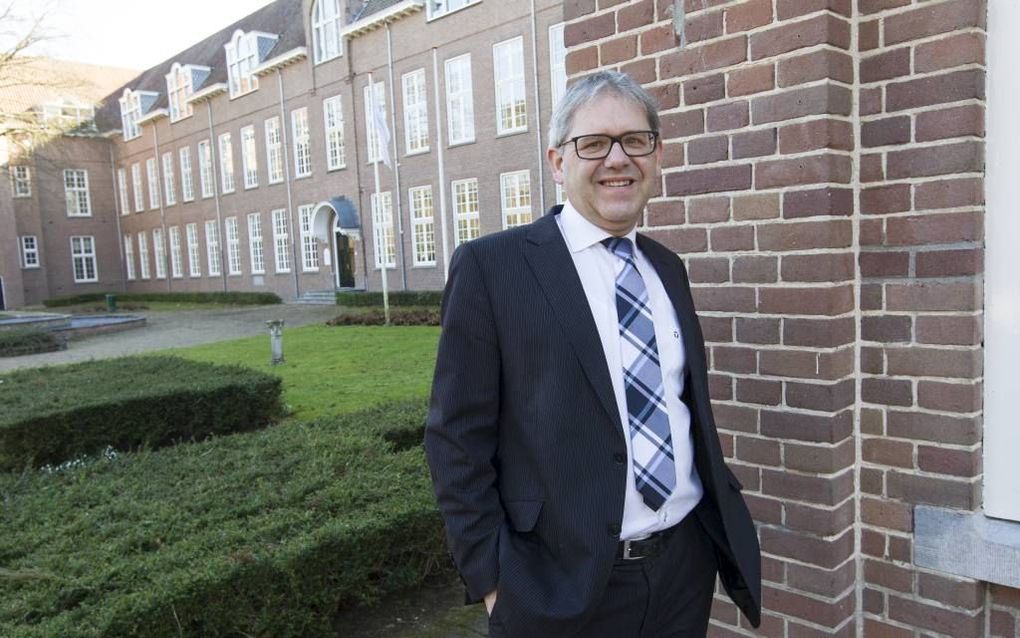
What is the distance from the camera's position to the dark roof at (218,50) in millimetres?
34531

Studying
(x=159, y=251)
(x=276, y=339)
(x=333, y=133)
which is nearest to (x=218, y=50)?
(x=159, y=251)

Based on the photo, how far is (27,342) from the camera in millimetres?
18719

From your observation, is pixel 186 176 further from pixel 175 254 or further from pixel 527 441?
pixel 527 441

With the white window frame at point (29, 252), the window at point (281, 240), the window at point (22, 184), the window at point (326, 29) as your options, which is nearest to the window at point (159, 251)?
the white window frame at point (29, 252)

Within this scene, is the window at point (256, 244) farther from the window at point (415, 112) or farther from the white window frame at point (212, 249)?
the window at point (415, 112)

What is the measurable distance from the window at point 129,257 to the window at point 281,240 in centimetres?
1751

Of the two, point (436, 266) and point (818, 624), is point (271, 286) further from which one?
point (818, 624)

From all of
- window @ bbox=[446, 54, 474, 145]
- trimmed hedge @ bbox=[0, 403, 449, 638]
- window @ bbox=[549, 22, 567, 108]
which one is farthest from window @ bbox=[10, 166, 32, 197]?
trimmed hedge @ bbox=[0, 403, 449, 638]

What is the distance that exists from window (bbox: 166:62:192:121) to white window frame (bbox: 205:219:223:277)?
20.3 feet

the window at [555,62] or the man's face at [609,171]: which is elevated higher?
the window at [555,62]

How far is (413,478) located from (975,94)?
3.05 metres

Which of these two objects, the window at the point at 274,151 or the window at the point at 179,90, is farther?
the window at the point at 179,90

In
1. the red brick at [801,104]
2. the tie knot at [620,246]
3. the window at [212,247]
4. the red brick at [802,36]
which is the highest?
the window at [212,247]

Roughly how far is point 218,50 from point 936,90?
44580 millimetres
